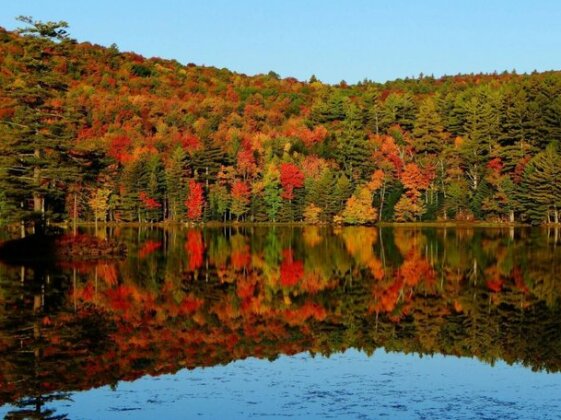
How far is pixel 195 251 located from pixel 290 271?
543 inches

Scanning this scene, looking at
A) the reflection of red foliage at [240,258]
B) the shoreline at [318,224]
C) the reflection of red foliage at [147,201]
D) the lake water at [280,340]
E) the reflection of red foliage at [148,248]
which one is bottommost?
the lake water at [280,340]

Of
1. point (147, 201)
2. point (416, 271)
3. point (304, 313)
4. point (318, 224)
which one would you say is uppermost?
point (147, 201)

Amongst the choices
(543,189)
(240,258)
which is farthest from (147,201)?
(240,258)

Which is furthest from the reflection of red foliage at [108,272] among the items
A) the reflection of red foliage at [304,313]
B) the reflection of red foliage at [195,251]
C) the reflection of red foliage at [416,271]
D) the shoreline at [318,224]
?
the shoreline at [318,224]

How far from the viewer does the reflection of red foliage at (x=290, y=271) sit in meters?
35.0

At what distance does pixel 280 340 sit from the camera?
22.0m

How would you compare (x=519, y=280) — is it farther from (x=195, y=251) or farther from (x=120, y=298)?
(x=195, y=251)

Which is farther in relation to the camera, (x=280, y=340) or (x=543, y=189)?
(x=543, y=189)

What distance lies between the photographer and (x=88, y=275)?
35625mm

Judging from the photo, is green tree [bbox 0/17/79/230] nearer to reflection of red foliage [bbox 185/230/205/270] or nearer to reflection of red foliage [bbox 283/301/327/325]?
reflection of red foliage [bbox 185/230/205/270]

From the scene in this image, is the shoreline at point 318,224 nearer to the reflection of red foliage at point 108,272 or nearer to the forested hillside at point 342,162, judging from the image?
the forested hillside at point 342,162

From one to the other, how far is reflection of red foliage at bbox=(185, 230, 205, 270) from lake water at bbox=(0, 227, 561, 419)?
80 centimetres

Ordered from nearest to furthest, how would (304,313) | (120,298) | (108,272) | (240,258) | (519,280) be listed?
(304,313)
(120,298)
(519,280)
(108,272)
(240,258)

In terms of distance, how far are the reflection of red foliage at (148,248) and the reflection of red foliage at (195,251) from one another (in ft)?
6.59
